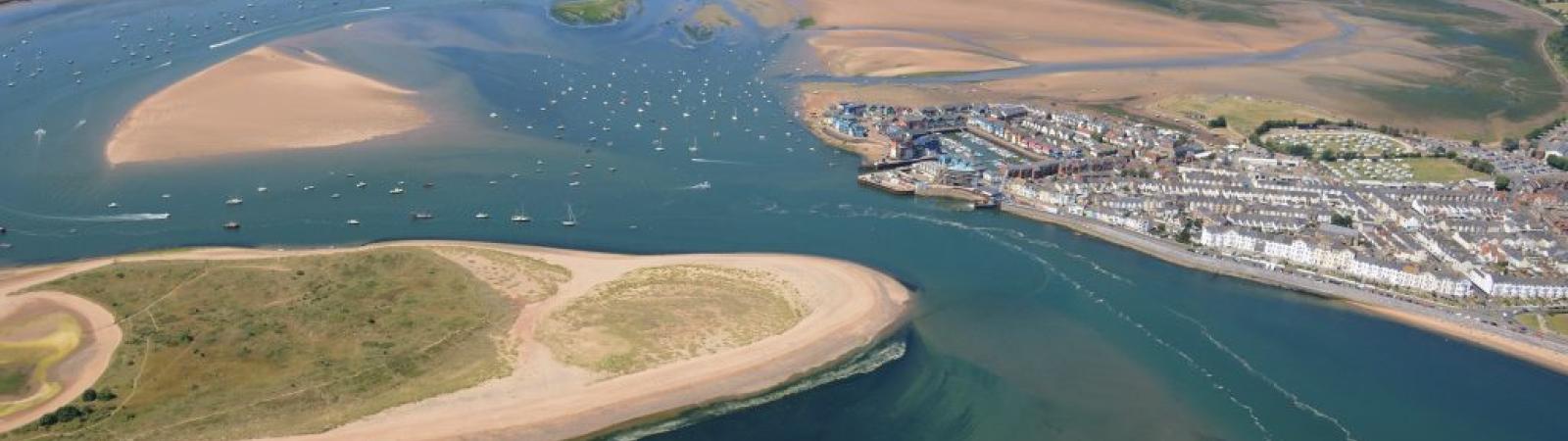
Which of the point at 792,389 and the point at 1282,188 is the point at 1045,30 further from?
the point at 792,389

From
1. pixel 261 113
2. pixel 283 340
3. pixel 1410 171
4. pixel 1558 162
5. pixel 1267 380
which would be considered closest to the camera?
pixel 283 340

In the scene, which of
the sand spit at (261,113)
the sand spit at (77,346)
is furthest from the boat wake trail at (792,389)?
the sand spit at (261,113)

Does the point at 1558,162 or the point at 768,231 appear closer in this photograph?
the point at 768,231

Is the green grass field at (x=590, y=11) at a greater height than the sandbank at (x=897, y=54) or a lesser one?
lesser

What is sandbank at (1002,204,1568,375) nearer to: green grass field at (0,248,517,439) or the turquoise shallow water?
the turquoise shallow water

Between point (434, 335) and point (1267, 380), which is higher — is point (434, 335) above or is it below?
below

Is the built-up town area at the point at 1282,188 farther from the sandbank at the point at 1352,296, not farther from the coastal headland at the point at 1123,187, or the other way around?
the sandbank at the point at 1352,296

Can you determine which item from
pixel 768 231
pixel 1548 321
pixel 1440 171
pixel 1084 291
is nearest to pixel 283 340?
pixel 768 231
